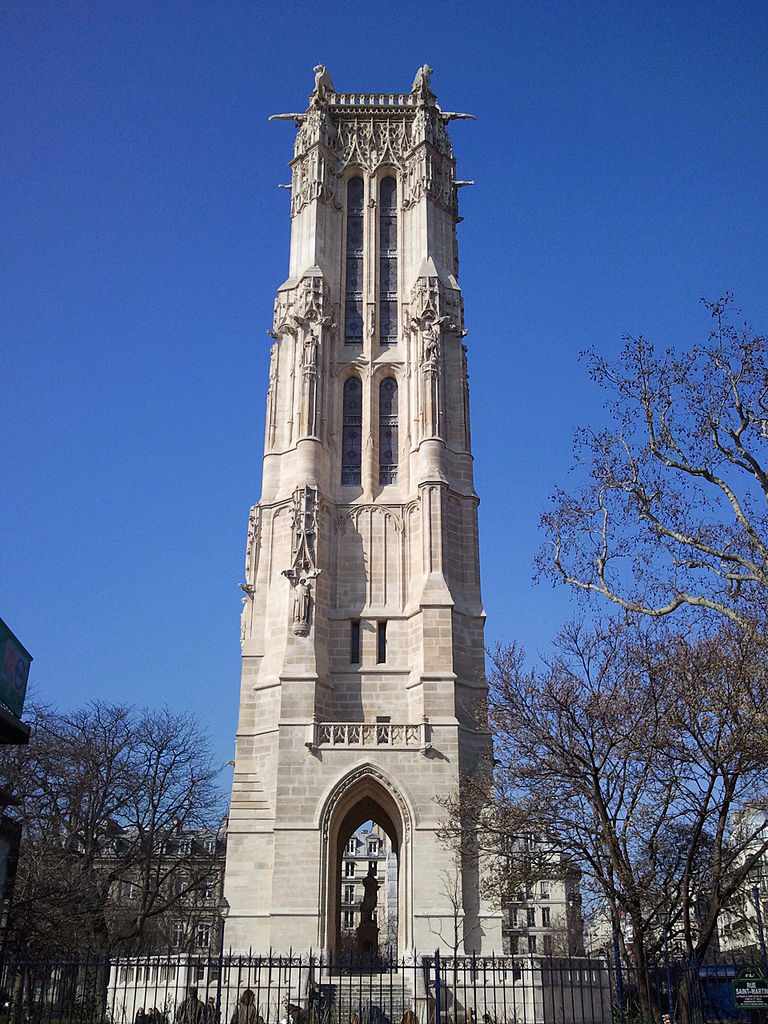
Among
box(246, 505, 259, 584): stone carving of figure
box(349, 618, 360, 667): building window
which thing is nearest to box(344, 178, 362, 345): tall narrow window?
box(246, 505, 259, 584): stone carving of figure

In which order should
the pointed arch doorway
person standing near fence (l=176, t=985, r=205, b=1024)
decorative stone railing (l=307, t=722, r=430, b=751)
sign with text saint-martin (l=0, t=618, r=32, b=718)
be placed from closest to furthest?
sign with text saint-martin (l=0, t=618, r=32, b=718) → person standing near fence (l=176, t=985, r=205, b=1024) → the pointed arch doorway → decorative stone railing (l=307, t=722, r=430, b=751)

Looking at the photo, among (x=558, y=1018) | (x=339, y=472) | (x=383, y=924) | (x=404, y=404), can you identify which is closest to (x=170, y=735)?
(x=339, y=472)

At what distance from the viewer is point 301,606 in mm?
30859

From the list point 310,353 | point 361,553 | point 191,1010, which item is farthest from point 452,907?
point 310,353

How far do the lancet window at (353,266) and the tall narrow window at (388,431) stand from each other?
7.39 ft

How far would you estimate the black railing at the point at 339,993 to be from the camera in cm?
1623

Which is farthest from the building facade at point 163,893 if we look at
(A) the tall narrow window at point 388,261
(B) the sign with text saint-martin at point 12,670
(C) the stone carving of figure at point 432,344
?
(A) the tall narrow window at point 388,261

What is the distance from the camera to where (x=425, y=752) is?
2833 cm

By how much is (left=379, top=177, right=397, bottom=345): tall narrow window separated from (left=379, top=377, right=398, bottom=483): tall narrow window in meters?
1.95

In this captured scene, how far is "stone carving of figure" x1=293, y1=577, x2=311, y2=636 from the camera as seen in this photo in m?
30.6

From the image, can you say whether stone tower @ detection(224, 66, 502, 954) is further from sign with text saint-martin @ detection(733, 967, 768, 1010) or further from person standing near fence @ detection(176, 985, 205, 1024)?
sign with text saint-martin @ detection(733, 967, 768, 1010)

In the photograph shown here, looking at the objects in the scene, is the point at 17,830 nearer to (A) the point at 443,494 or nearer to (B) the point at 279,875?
(B) the point at 279,875

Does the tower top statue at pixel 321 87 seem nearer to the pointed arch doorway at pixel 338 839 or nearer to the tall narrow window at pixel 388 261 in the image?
the tall narrow window at pixel 388 261

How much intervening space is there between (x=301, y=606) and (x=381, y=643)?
3.07 m
